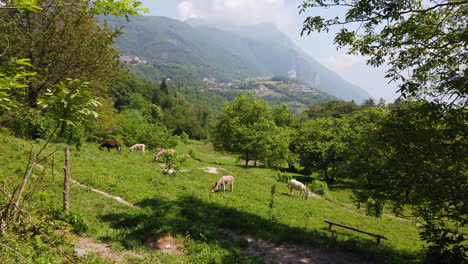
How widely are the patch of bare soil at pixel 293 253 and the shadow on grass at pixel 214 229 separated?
1.33 feet

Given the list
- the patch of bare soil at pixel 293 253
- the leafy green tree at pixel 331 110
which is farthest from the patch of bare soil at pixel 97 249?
the leafy green tree at pixel 331 110

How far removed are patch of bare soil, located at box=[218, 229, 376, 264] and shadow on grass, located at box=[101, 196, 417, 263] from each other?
0.41 m

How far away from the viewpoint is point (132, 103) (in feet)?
324

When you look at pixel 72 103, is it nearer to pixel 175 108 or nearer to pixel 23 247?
pixel 23 247

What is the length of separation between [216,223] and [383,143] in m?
8.89

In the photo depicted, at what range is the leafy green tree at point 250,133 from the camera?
4569cm

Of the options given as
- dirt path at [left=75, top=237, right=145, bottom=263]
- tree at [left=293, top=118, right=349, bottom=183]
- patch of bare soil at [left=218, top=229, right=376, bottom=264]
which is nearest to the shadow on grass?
patch of bare soil at [left=218, top=229, right=376, bottom=264]

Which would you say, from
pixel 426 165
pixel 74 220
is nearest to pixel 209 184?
pixel 74 220

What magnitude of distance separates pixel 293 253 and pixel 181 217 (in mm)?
5860

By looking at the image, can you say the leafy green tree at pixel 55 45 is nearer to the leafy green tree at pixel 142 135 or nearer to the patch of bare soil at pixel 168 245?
the patch of bare soil at pixel 168 245

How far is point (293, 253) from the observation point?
458 inches

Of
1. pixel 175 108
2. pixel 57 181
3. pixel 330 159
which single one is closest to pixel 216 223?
pixel 57 181

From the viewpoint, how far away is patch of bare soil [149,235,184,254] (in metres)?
10.1

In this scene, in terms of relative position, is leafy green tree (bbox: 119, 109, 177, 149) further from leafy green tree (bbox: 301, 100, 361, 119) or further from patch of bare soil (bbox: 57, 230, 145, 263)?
leafy green tree (bbox: 301, 100, 361, 119)
